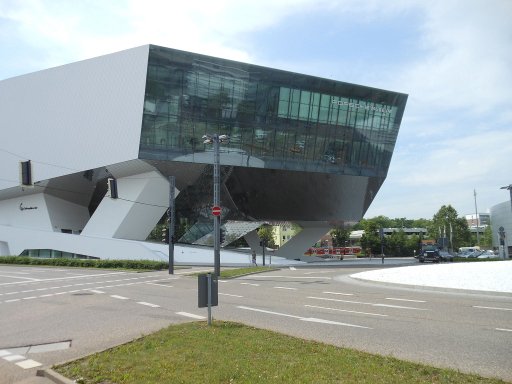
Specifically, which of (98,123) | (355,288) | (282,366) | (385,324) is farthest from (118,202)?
(282,366)

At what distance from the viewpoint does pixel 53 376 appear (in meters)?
6.14

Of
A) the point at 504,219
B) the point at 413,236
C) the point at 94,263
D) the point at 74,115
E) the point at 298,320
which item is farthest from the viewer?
the point at 413,236

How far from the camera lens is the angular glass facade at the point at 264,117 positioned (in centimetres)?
4156

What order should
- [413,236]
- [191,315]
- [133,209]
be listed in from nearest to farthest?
[191,315] < [133,209] < [413,236]

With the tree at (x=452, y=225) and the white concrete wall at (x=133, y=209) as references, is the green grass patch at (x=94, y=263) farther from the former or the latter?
the tree at (x=452, y=225)

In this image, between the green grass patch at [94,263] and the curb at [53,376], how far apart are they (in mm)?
28691

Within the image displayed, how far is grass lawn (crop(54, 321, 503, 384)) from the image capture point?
5.33m

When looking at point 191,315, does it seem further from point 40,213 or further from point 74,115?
point 40,213

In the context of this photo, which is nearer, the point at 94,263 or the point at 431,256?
the point at 94,263

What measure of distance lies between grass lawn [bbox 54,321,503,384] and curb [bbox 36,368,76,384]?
0.10 m

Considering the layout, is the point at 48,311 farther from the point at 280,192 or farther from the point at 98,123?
the point at 280,192

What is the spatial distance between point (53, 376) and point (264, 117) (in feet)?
134

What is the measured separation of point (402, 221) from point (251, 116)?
144 meters

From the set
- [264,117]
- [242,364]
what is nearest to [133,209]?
[264,117]
